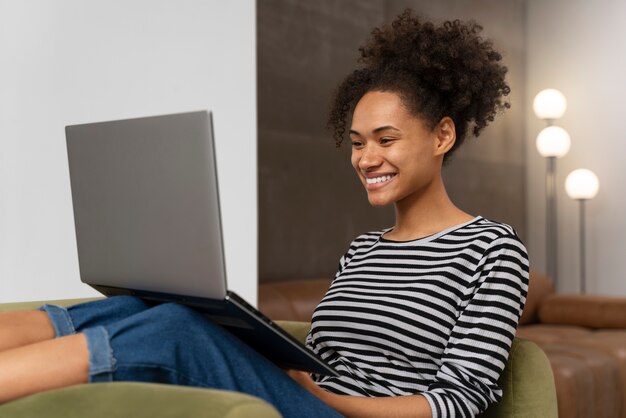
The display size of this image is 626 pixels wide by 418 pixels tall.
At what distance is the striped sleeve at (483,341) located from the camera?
134 centimetres

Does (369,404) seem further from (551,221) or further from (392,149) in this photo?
(551,221)

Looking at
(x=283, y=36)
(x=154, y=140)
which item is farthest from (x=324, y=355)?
(x=283, y=36)

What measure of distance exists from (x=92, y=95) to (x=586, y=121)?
418 centimetres

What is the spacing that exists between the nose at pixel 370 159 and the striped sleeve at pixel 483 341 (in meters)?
0.30

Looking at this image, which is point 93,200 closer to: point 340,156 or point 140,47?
point 140,47

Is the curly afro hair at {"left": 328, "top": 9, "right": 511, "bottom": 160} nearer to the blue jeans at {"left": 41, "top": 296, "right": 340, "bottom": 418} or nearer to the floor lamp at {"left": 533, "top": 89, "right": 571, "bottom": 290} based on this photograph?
the blue jeans at {"left": 41, "top": 296, "right": 340, "bottom": 418}

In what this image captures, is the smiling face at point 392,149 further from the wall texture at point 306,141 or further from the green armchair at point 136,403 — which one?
the wall texture at point 306,141

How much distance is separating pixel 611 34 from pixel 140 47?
13.6ft

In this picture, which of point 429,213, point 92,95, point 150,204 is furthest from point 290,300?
point 150,204

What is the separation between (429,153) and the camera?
5.35 feet

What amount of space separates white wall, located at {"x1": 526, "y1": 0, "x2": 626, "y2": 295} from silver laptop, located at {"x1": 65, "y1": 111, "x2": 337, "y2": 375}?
4.74 metres

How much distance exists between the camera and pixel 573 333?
13.4 feet

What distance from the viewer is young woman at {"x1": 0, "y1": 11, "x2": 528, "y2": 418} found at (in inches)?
41.8

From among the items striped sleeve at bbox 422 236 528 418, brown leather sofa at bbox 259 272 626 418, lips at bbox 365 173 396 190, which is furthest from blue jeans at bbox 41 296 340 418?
brown leather sofa at bbox 259 272 626 418
